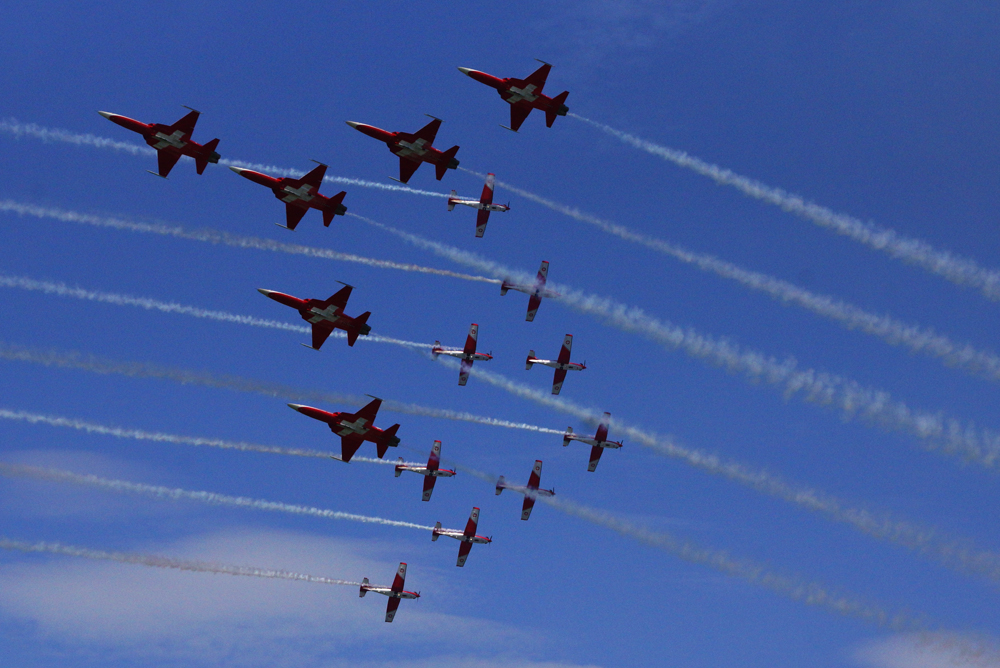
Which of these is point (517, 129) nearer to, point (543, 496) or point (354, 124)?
point (354, 124)

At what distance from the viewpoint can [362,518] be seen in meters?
125

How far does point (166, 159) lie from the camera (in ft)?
344

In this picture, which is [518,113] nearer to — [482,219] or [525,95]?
[525,95]

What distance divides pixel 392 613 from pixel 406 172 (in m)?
59.0

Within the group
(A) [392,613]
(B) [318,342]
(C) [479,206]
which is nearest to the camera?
(B) [318,342]

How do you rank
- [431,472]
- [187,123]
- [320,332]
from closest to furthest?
[187,123]
[320,332]
[431,472]


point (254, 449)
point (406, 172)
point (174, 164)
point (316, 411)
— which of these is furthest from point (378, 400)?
point (174, 164)

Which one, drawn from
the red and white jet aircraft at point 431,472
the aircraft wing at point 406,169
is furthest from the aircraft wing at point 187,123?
the red and white jet aircraft at point 431,472

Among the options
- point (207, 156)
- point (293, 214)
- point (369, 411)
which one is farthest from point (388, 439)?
point (207, 156)

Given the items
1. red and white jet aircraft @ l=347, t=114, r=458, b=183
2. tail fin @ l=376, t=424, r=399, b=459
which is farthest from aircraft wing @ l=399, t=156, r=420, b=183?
tail fin @ l=376, t=424, r=399, b=459

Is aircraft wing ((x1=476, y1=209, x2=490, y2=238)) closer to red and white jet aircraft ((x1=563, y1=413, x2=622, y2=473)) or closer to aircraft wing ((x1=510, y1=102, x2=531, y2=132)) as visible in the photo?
aircraft wing ((x1=510, y1=102, x2=531, y2=132))

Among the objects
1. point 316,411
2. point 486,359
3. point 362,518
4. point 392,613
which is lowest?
point 392,613

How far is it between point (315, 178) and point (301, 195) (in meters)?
2.19

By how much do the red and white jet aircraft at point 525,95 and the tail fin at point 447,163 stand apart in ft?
20.9
